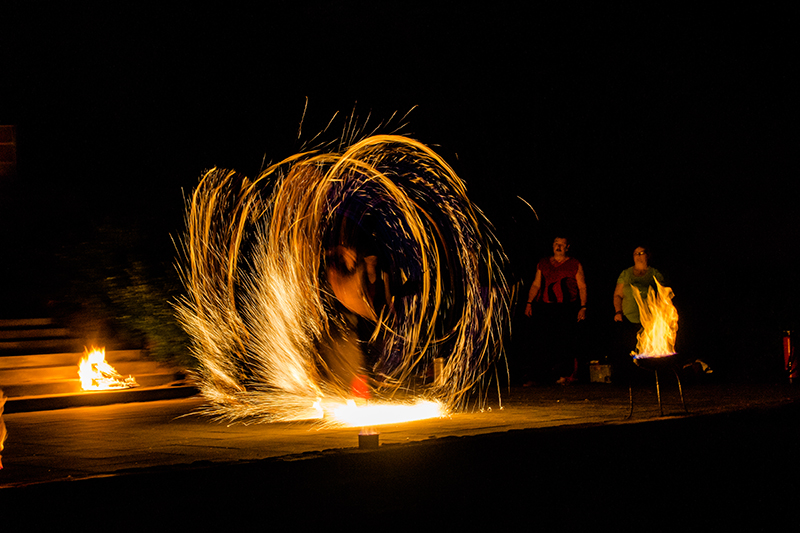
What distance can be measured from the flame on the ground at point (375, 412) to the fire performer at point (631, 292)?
2.57 meters

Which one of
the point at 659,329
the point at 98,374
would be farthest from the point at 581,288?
the point at 98,374

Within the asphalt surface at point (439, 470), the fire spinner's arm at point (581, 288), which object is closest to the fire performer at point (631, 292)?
the fire spinner's arm at point (581, 288)

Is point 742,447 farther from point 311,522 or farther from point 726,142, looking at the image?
point 726,142

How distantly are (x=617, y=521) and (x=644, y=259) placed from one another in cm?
656

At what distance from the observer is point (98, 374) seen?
12391mm

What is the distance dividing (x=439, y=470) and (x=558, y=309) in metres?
6.57

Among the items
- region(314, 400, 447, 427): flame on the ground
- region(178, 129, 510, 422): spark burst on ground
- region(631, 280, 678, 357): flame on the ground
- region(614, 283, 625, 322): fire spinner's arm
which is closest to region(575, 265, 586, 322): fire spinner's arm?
region(614, 283, 625, 322): fire spinner's arm

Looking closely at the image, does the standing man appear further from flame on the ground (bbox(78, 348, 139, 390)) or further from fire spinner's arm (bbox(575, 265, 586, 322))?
flame on the ground (bbox(78, 348, 139, 390))

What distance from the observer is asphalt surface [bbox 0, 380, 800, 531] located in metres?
4.97

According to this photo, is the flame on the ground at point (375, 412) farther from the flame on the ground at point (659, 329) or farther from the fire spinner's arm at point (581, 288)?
the fire spinner's arm at point (581, 288)

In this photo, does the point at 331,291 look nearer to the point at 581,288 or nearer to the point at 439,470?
the point at 581,288

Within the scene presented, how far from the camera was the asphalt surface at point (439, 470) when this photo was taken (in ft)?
16.3

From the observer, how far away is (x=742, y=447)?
7.61 metres

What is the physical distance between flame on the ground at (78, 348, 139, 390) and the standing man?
5.59 metres
